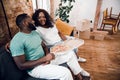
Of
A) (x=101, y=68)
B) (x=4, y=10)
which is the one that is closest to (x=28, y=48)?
(x=4, y=10)

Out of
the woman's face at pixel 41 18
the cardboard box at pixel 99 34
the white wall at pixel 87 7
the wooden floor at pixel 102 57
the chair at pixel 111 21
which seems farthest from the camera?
the white wall at pixel 87 7

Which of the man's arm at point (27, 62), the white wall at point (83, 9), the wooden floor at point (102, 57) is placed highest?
the white wall at point (83, 9)

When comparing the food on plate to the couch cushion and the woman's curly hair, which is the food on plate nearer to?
the woman's curly hair

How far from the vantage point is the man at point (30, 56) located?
64.5 inches

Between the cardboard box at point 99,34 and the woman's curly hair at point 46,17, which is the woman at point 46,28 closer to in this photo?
the woman's curly hair at point 46,17

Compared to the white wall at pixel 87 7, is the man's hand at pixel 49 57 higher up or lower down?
lower down

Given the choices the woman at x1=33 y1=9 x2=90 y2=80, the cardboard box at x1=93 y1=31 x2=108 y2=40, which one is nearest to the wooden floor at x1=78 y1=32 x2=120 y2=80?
the cardboard box at x1=93 y1=31 x2=108 y2=40

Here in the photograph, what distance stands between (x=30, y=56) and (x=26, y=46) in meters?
0.16

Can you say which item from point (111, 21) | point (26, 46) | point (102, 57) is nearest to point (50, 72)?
point (26, 46)

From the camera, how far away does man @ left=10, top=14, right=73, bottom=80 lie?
1639 millimetres

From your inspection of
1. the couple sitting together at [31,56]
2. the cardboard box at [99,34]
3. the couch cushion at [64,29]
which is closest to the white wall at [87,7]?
the cardboard box at [99,34]

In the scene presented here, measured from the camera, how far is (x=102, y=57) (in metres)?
3.13

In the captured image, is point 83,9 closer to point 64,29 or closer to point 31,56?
point 64,29

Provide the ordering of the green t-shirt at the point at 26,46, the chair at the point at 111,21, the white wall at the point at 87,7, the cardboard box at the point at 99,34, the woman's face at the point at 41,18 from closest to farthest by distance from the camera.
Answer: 1. the green t-shirt at the point at 26,46
2. the woman's face at the point at 41,18
3. the cardboard box at the point at 99,34
4. the chair at the point at 111,21
5. the white wall at the point at 87,7
